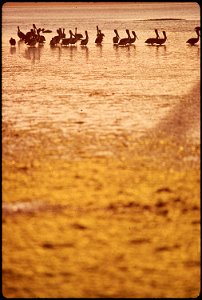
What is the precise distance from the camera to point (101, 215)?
6.93 metres

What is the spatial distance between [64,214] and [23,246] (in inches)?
36.4

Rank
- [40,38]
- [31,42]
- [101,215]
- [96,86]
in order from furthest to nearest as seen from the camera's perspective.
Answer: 1. [40,38]
2. [31,42]
3. [96,86]
4. [101,215]

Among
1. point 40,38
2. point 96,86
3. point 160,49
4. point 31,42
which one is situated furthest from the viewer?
Answer: point 40,38

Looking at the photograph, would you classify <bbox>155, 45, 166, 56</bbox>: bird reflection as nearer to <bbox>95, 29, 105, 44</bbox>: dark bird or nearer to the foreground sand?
<bbox>95, 29, 105, 44</bbox>: dark bird

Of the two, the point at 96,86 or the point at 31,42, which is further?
the point at 31,42

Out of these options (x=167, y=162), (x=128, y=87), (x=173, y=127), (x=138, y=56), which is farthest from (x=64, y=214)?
(x=138, y=56)

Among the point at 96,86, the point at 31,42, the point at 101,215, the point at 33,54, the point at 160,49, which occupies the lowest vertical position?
the point at 101,215

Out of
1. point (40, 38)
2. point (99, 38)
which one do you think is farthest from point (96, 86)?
point (40, 38)

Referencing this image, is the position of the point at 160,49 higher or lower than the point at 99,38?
lower

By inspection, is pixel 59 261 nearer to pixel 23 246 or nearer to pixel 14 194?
pixel 23 246

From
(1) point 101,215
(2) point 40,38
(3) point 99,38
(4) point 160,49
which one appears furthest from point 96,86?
(2) point 40,38

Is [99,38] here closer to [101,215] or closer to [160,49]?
[160,49]

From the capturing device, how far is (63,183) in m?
8.03

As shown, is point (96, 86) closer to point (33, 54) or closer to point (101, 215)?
point (101, 215)
